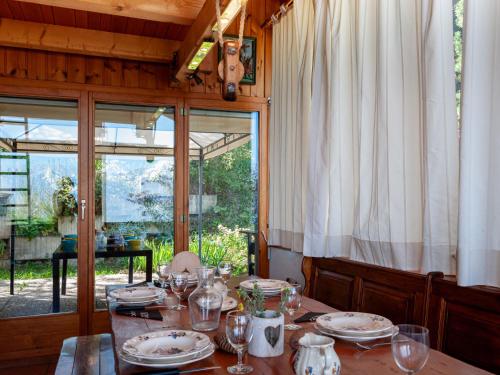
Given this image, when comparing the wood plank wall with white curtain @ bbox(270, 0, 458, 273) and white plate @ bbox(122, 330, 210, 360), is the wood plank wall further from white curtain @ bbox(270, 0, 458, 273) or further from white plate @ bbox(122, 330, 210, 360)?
white plate @ bbox(122, 330, 210, 360)

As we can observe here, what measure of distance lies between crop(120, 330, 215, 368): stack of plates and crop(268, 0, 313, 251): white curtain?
1946 mm

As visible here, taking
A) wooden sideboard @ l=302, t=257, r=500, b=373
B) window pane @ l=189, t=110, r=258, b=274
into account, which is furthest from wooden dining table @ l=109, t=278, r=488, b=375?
window pane @ l=189, t=110, r=258, b=274

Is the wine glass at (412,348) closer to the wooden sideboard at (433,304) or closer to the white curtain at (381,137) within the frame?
the wooden sideboard at (433,304)

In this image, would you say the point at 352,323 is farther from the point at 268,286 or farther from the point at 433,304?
the point at 268,286

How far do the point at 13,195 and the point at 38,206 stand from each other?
203 mm

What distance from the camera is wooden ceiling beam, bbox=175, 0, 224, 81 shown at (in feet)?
8.15

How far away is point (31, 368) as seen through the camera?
330 cm

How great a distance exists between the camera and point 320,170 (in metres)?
2.88

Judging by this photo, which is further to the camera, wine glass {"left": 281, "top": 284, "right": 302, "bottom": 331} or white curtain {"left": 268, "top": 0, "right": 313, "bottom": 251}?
white curtain {"left": 268, "top": 0, "right": 313, "bottom": 251}

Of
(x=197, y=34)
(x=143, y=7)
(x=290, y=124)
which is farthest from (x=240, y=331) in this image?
(x=290, y=124)

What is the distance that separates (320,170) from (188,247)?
158cm

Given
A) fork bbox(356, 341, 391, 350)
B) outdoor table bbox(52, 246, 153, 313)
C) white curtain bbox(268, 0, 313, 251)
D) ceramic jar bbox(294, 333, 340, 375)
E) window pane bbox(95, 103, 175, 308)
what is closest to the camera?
ceramic jar bbox(294, 333, 340, 375)

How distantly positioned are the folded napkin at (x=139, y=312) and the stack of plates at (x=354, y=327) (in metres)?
0.70

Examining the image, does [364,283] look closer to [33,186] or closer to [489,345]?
[489,345]
